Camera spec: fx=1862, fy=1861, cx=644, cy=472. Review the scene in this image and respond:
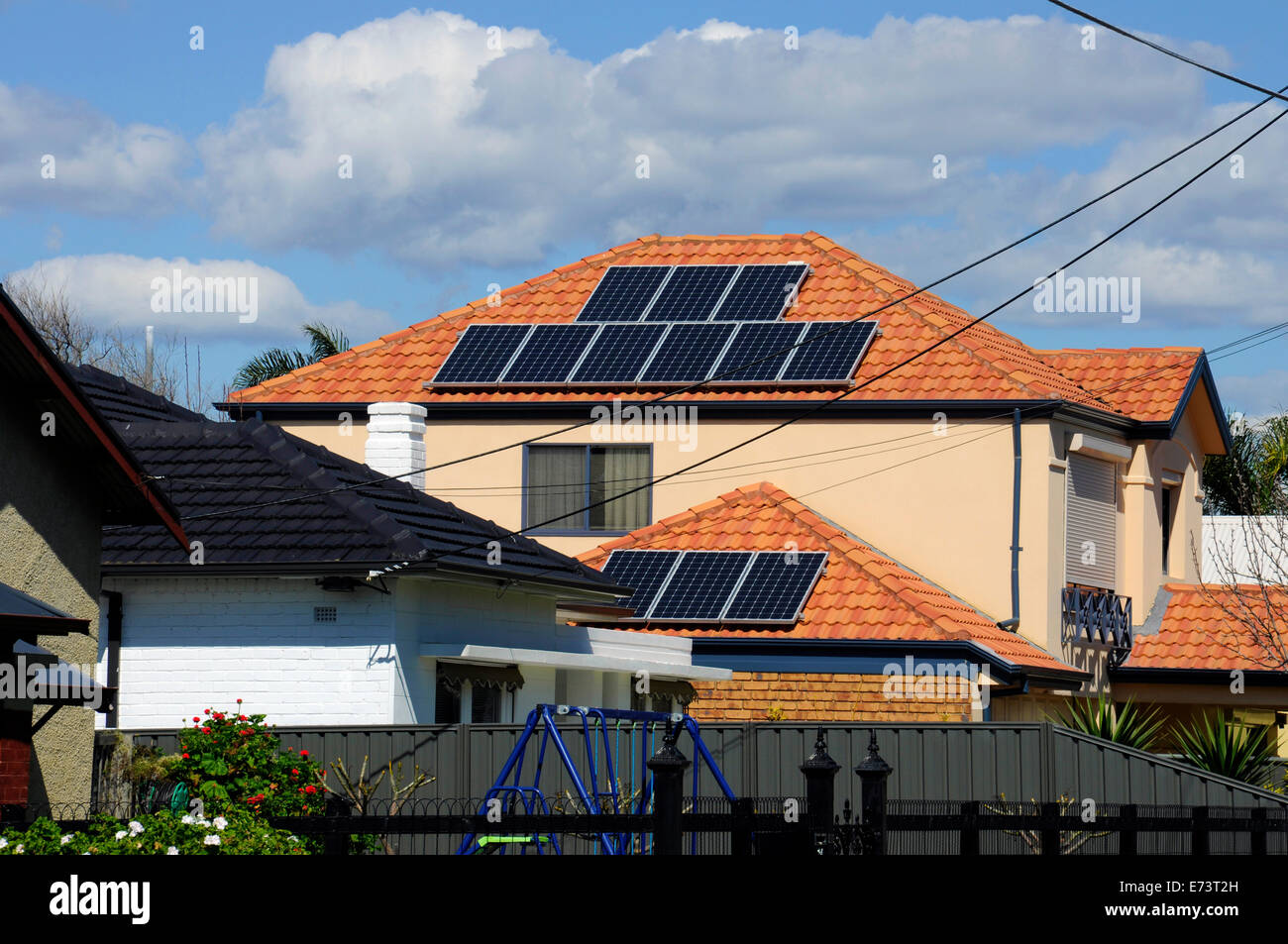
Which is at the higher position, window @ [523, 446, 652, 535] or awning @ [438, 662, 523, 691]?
window @ [523, 446, 652, 535]

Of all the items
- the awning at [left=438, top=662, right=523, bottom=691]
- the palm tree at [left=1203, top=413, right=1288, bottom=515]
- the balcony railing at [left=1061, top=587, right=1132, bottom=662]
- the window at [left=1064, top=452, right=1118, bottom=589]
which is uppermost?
the palm tree at [left=1203, top=413, right=1288, bottom=515]

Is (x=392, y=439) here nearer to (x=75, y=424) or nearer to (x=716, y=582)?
(x=716, y=582)

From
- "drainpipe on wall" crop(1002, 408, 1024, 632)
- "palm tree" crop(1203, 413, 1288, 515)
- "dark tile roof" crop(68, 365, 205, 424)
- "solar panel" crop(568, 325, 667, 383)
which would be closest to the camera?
"dark tile roof" crop(68, 365, 205, 424)

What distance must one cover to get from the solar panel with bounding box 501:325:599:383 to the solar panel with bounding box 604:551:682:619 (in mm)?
3601

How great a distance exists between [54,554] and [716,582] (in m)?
12.2

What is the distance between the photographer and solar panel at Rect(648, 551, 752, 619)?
2719 centimetres

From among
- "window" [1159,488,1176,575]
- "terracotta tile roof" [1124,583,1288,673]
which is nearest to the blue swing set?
"terracotta tile roof" [1124,583,1288,673]

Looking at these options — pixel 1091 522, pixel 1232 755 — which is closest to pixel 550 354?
pixel 1091 522

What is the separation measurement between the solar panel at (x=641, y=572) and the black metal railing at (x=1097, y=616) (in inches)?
243

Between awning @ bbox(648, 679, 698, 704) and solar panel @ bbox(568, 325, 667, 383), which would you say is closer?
awning @ bbox(648, 679, 698, 704)

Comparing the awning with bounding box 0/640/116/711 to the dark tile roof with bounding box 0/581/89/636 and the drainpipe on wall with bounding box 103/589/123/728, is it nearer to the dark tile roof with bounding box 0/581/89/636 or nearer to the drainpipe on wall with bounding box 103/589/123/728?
the dark tile roof with bounding box 0/581/89/636

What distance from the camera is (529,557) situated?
23766mm
